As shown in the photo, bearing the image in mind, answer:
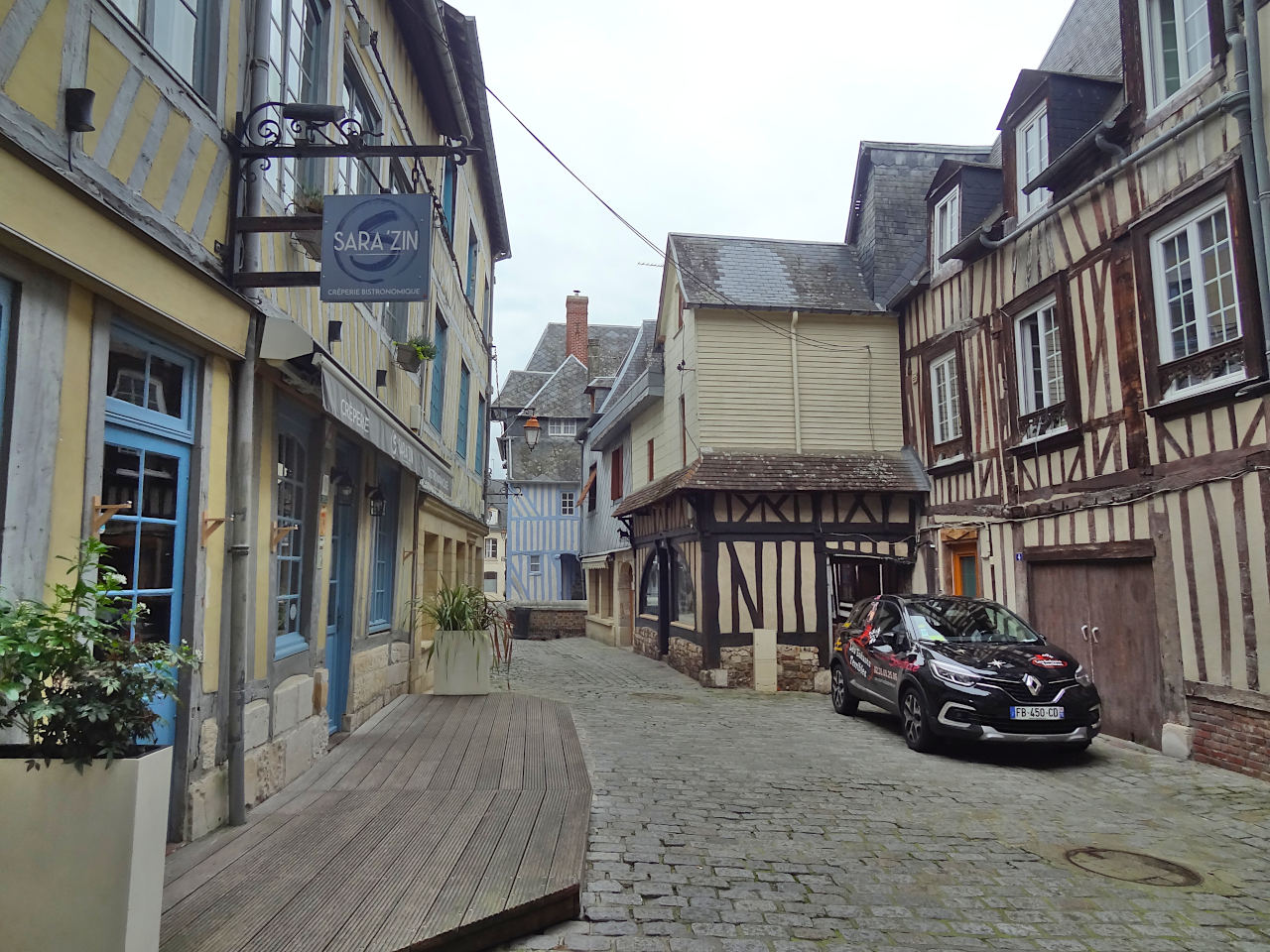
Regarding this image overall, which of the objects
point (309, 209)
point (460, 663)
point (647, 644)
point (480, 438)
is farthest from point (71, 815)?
point (647, 644)

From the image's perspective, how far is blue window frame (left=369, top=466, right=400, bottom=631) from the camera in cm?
885

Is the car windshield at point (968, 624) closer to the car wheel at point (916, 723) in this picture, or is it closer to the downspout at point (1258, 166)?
the car wheel at point (916, 723)

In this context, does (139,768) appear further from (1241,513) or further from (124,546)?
(1241,513)

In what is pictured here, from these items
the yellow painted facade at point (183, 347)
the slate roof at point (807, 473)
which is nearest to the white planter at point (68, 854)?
the yellow painted facade at point (183, 347)

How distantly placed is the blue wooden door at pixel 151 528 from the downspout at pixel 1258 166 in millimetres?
7505

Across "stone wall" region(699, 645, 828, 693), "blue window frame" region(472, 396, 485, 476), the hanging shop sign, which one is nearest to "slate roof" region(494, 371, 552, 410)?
"blue window frame" region(472, 396, 485, 476)

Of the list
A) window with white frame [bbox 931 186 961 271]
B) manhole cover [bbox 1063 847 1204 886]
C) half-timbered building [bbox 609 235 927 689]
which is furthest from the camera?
half-timbered building [bbox 609 235 927 689]

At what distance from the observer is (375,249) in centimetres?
488

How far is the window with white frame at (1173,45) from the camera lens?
7695mm

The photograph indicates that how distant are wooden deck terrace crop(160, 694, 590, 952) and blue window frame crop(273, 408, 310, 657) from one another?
971 millimetres

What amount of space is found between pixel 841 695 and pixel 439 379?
6.42m

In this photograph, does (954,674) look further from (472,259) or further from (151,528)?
(472,259)

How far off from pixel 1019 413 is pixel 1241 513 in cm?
338

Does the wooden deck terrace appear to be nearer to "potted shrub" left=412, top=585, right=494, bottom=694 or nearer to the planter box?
"potted shrub" left=412, top=585, right=494, bottom=694
